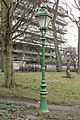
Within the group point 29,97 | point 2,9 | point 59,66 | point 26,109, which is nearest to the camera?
point 26,109

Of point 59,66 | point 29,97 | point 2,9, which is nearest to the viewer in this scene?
point 29,97

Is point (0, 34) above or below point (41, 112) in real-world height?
above

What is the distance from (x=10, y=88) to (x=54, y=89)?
3.61 metres

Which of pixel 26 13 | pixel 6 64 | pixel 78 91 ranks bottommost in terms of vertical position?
pixel 78 91

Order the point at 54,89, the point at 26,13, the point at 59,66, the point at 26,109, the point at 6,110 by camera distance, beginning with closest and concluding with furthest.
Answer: the point at 6,110
the point at 26,109
the point at 26,13
the point at 54,89
the point at 59,66

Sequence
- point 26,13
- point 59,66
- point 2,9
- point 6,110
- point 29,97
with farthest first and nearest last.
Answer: point 59,66 → point 2,9 → point 26,13 → point 29,97 → point 6,110

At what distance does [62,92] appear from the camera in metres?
20.2

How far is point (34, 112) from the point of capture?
11.3m

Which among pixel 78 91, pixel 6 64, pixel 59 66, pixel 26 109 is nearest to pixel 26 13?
pixel 6 64

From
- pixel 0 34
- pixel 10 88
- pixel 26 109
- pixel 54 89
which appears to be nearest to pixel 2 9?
pixel 0 34

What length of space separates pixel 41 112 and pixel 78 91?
10237mm

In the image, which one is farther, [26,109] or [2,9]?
[2,9]

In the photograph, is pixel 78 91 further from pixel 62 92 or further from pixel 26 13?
pixel 26 13

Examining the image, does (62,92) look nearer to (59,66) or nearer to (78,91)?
(78,91)
